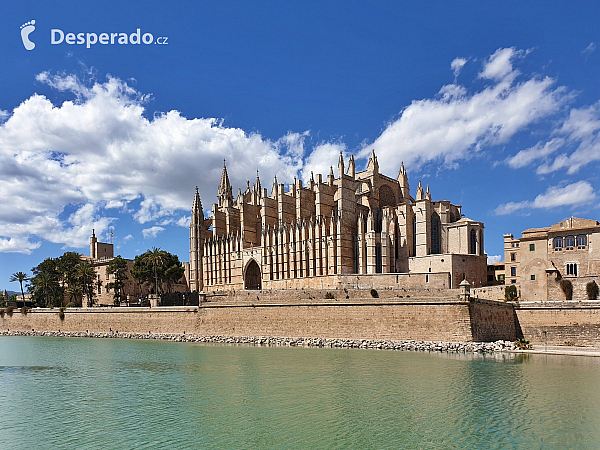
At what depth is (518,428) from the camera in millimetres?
13820

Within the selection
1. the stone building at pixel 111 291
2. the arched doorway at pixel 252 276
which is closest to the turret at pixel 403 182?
the arched doorway at pixel 252 276

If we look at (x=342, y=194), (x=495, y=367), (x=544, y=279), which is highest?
(x=342, y=194)

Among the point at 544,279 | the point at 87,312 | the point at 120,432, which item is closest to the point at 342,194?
the point at 544,279

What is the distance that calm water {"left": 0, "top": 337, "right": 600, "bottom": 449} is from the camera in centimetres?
1318

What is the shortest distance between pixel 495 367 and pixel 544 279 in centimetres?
1347

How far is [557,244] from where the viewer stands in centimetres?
3591

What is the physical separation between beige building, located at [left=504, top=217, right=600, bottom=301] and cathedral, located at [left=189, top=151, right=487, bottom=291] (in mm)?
7934

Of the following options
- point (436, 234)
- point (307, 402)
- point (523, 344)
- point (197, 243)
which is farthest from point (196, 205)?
point (307, 402)

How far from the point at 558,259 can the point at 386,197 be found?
22470 millimetres

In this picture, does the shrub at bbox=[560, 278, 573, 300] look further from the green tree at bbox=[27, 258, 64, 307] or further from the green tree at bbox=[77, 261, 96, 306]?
A: the green tree at bbox=[27, 258, 64, 307]

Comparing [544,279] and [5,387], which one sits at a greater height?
[544,279]

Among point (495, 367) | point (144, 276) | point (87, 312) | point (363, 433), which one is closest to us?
point (363, 433)

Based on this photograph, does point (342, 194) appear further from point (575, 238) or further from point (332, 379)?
point (332, 379)

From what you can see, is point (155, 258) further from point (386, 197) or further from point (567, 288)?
point (567, 288)
